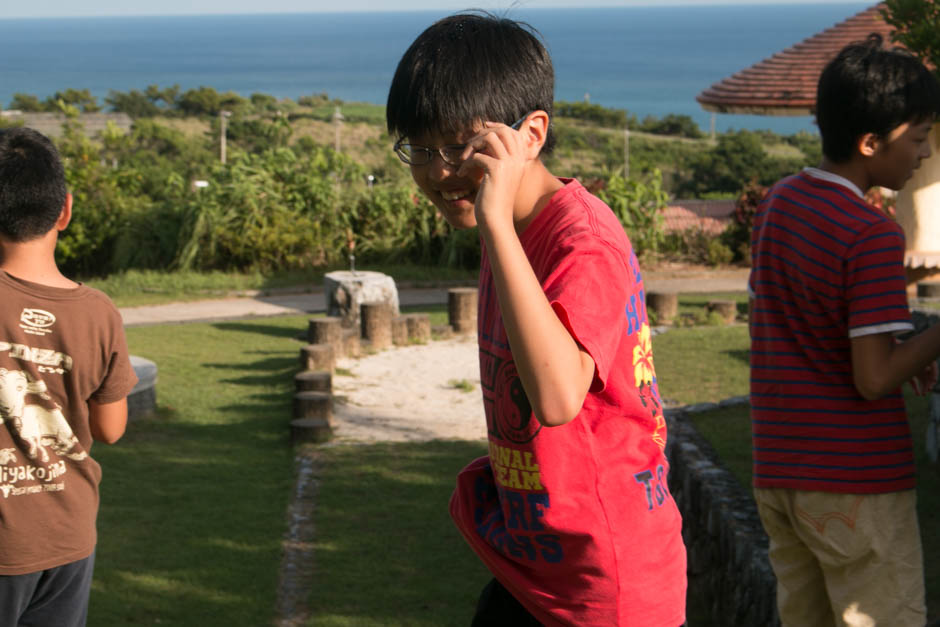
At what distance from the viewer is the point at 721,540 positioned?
4.48 meters

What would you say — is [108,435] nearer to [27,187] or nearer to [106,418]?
[106,418]

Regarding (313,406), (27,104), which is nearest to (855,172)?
(313,406)

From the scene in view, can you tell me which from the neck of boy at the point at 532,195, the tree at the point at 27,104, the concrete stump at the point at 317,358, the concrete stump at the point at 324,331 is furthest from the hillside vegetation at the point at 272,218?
the tree at the point at 27,104

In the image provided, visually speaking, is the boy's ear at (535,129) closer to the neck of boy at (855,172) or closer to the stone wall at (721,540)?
the neck of boy at (855,172)

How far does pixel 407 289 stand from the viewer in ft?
51.7

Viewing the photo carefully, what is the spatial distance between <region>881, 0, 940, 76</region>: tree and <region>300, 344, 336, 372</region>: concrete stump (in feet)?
21.3

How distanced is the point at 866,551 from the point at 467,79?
1.42 metres

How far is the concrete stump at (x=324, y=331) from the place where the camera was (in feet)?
35.2

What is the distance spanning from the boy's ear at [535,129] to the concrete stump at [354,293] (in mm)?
9953

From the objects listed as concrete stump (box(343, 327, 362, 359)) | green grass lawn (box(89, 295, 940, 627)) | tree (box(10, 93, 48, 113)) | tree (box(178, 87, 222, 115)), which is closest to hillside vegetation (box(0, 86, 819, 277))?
concrete stump (box(343, 327, 362, 359))

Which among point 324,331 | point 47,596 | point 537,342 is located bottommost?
point 324,331

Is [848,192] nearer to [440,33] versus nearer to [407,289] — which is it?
[440,33]

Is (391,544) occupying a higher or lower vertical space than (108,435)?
lower

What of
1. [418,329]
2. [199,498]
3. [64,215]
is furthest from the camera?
[418,329]
